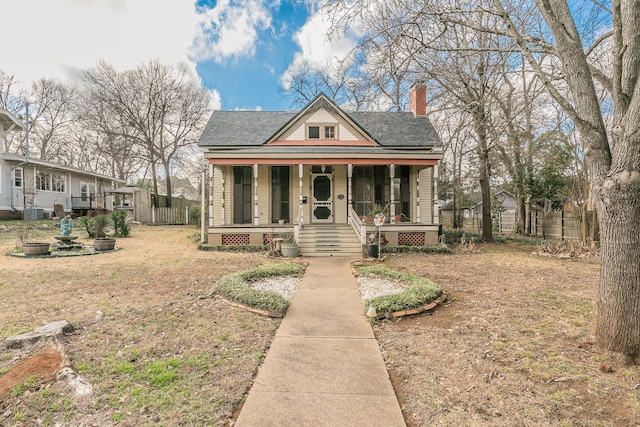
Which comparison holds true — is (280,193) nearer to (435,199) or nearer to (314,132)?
(314,132)

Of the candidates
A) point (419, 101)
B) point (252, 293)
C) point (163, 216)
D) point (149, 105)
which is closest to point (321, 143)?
point (419, 101)

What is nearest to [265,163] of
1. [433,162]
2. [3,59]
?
[433,162]

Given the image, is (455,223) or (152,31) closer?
(152,31)

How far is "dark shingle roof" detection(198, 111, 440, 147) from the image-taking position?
15.2m

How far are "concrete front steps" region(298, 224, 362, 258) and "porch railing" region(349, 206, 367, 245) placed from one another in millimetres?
262

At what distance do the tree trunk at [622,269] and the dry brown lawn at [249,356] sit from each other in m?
0.25

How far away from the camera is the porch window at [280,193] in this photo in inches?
581

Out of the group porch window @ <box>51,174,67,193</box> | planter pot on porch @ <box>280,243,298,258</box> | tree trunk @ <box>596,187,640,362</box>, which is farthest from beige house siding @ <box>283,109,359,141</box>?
porch window @ <box>51,174,67,193</box>

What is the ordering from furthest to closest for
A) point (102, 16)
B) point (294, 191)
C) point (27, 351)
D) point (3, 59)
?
point (3, 59), point (294, 191), point (102, 16), point (27, 351)

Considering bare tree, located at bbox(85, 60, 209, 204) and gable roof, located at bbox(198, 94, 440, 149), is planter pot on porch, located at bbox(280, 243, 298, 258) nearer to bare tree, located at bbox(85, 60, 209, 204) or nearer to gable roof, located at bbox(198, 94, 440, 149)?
gable roof, located at bbox(198, 94, 440, 149)

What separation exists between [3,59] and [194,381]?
34.0 meters

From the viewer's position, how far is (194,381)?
9.87 ft

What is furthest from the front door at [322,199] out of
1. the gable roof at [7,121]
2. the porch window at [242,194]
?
the gable roof at [7,121]

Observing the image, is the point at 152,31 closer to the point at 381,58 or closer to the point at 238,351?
the point at 381,58
